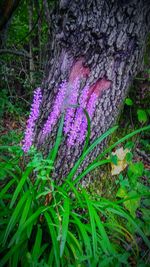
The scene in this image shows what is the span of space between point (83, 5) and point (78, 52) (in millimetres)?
322

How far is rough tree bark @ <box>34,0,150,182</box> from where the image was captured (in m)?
1.81

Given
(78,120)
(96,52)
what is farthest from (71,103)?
(96,52)

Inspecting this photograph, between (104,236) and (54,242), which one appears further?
(104,236)

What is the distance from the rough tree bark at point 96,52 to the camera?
71.3 inches

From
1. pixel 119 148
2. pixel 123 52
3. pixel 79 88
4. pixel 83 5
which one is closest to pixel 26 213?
pixel 79 88

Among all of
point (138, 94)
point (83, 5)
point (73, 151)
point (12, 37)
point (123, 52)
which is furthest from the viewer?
point (12, 37)

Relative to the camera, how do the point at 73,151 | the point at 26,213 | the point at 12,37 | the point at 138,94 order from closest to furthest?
the point at 26,213 → the point at 73,151 → the point at 138,94 → the point at 12,37

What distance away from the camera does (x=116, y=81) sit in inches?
79.2

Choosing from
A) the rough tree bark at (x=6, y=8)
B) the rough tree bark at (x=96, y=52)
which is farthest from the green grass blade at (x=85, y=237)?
the rough tree bark at (x=6, y=8)

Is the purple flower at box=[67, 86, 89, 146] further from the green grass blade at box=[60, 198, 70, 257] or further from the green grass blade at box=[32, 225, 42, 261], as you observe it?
the green grass blade at box=[32, 225, 42, 261]

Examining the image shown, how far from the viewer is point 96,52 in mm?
1879

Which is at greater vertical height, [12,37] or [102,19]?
[12,37]

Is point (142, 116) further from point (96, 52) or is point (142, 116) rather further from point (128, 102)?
point (96, 52)

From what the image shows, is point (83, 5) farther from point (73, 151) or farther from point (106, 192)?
point (106, 192)
